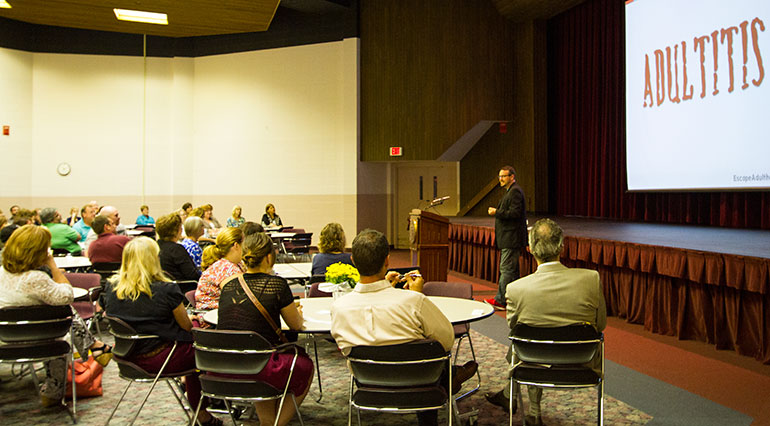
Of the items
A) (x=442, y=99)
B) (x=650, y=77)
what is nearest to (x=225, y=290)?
(x=650, y=77)

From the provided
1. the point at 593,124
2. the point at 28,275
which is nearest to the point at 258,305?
the point at 28,275

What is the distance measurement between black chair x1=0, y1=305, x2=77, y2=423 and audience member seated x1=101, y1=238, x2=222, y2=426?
1.40 ft

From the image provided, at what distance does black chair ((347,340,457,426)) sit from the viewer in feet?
8.80

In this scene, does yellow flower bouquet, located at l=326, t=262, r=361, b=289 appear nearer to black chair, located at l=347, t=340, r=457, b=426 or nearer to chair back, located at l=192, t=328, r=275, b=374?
Result: chair back, located at l=192, t=328, r=275, b=374

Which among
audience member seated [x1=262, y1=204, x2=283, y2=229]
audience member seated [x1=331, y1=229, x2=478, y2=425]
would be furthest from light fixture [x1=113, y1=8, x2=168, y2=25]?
audience member seated [x1=331, y1=229, x2=478, y2=425]

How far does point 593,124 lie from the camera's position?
38.1 feet

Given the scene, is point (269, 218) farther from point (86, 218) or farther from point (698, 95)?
point (698, 95)

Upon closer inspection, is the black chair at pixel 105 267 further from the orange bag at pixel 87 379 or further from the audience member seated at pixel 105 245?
the orange bag at pixel 87 379

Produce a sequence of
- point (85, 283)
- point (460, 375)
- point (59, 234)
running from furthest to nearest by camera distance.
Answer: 1. point (59, 234)
2. point (85, 283)
3. point (460, 375)

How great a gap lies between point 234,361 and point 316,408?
1.17 metres

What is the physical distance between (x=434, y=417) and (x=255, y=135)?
11.9 meters

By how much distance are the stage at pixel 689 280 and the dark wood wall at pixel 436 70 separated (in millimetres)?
6119

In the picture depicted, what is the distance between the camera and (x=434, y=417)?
3.12m

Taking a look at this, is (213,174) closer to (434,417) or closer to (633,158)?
(633,158)
